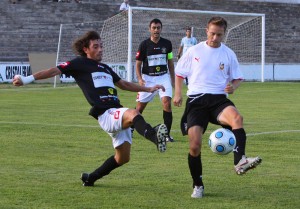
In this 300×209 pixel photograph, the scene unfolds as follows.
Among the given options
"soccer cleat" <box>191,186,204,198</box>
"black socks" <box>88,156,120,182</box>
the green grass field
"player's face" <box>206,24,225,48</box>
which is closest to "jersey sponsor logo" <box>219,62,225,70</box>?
"player's face" <box>206,24,225,48</box>

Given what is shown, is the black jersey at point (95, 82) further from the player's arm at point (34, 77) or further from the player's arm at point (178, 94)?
the player's arm at point (178, 94)

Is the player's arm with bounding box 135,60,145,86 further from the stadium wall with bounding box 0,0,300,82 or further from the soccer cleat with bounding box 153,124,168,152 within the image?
the stadium wall with bounding box 0,0,300,82

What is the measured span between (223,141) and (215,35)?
1289 millimetres

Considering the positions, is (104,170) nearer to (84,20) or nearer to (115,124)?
(115,124)

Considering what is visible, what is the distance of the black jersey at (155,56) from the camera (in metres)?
15.1

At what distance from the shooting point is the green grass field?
813cm

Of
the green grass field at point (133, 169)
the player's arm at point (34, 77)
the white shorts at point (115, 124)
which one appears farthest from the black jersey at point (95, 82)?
the green grass field at point (133, 169)

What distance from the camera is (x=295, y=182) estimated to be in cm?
934

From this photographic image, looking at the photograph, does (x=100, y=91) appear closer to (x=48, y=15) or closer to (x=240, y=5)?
(x=48, y=15)

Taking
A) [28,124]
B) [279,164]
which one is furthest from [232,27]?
[279,164]

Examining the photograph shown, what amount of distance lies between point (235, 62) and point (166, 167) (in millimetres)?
2170

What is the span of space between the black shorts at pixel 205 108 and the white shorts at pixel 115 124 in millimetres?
Answer: 767

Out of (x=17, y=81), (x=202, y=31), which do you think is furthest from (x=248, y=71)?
(x=17, y=81)

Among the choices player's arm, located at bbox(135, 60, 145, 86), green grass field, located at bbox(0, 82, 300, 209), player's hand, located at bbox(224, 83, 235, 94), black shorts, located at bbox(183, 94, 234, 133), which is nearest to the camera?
green grass field, located at bbox(0, 82, 300, 209)
